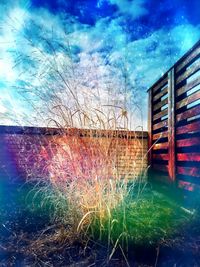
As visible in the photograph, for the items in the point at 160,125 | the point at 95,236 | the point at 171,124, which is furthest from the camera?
the point at 160,125

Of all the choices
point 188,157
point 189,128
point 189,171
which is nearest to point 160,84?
point 189,128

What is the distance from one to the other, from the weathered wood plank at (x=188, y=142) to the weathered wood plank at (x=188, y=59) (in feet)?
3.42

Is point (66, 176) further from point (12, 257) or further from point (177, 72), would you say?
point (177, 72)

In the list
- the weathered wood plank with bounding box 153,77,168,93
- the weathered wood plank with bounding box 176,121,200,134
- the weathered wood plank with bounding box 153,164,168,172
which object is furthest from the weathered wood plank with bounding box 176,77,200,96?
the weathered wood plank with bounding box 153,164,168,172

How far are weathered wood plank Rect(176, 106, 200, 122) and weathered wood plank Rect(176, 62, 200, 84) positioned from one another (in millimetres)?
477

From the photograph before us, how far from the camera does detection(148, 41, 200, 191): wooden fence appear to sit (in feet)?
9.17

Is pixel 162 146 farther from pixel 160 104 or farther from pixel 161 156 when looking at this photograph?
pixel 160 104

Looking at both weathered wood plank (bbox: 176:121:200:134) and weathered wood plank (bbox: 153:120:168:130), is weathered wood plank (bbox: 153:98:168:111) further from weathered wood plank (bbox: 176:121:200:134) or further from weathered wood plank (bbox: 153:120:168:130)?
weathered wood plank (bbox: 176:121:200:134)

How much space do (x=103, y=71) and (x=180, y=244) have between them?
5.25ft

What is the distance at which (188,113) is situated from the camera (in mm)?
2955

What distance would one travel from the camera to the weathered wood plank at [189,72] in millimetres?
2814

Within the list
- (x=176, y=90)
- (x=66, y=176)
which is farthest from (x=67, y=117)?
(x=176, y=90)

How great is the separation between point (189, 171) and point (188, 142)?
0.37 meters

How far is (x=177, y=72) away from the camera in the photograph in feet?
10.9
